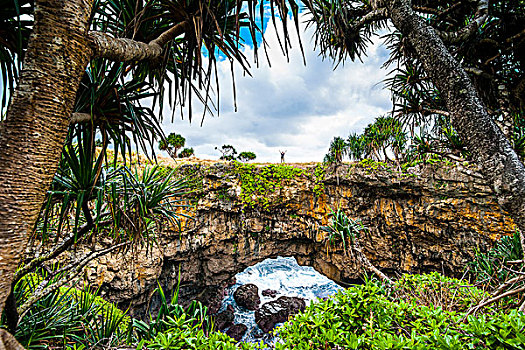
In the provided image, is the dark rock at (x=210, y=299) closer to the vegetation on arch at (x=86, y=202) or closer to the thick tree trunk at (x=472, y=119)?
the vegetation on arch at (x=86, y=202)

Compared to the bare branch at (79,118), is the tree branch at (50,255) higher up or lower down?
lower down

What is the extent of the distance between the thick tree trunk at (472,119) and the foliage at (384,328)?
989 mm

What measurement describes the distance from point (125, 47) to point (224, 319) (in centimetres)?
1060

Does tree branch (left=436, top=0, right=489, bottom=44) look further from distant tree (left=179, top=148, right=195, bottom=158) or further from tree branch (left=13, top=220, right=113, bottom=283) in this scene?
distant tree (left=179, top=148, right=195, bottom=158)

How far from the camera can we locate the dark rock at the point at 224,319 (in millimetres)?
8906

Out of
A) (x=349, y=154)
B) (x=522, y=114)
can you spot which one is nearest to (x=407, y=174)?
(x=349, y=154)

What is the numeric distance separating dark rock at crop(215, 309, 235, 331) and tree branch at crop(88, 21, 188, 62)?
10.1 meters

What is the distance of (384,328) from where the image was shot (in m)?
1.14

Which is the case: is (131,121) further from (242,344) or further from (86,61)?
(242,344)

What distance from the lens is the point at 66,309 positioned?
6.68 feet

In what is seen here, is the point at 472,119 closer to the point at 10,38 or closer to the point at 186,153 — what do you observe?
the point at 10,38

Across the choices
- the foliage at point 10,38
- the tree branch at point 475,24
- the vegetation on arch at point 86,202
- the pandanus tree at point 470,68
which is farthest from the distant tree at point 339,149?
the foliage at point 10,38

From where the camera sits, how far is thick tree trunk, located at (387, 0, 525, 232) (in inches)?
64.5

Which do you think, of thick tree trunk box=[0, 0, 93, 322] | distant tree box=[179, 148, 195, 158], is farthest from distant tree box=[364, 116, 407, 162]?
distant tree box=[179, 148, 195, 158]
